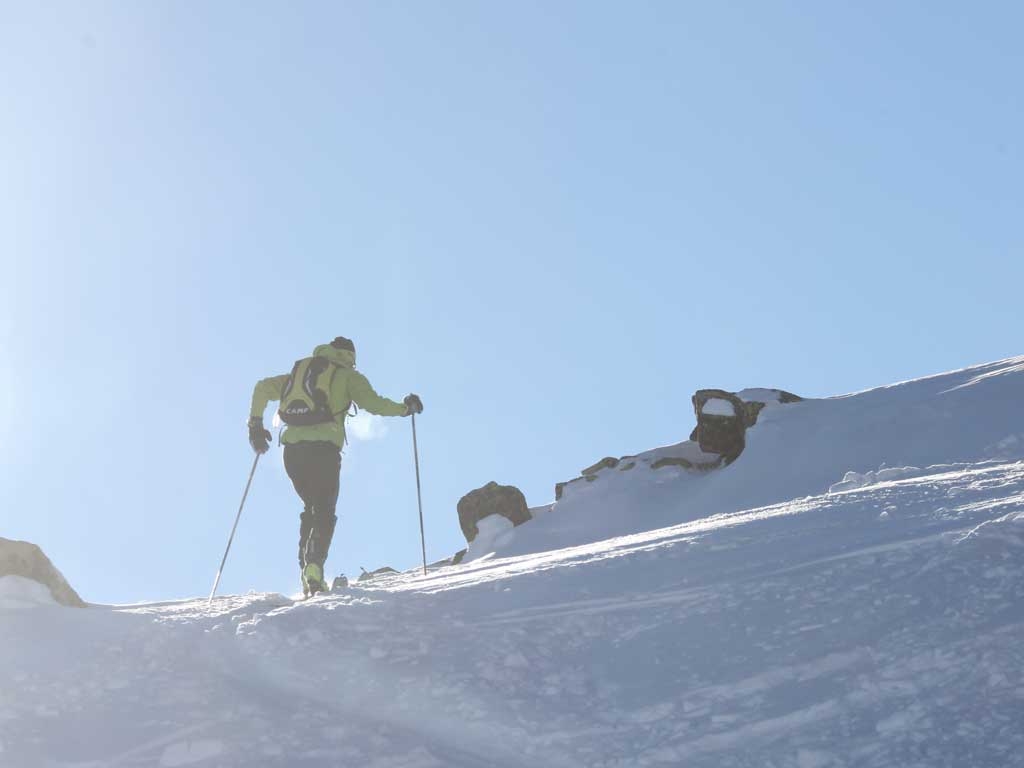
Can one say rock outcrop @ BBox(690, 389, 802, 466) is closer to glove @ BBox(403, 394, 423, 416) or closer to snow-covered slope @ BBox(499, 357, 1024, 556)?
snow-covered slope @ BBox(499, 357, 1024, 556)

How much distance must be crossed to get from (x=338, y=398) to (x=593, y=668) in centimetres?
439

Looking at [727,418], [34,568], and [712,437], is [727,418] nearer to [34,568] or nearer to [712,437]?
[712,437]

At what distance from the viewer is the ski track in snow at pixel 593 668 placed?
13.1 ft

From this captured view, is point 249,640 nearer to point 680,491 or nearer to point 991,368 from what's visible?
point 680,491

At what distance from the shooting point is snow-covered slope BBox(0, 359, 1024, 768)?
400 cm

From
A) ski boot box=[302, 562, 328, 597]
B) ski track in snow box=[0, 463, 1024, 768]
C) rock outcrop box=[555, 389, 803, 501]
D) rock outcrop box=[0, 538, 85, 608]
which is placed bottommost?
ski track in snow box=[0, 463, 1024, 768]

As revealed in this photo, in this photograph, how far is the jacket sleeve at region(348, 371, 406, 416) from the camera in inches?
339

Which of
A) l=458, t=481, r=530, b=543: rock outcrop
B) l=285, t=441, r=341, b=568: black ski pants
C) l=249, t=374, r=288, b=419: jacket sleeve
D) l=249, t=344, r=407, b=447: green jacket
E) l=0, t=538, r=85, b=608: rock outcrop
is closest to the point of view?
l=0, t=538, r=85, b=608: rock outcrop

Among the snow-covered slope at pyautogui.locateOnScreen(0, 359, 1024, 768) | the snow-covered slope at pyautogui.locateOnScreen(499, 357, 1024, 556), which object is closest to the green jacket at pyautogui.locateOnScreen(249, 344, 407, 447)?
the snow-covered slope at pyautogui.locateOnScreen(0, 359, 1024, 768)

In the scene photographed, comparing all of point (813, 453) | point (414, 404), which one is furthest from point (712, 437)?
point (414, 404)

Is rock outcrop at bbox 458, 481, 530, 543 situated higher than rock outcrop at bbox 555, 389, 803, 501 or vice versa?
rock outcrop at bbox 555, 389, 803, 501

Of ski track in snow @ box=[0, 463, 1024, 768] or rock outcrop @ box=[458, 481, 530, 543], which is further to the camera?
rock outcrop @ box=[458, 481, 530, 543]

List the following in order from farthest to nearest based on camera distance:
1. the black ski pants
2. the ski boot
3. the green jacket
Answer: the green jacket
the black ski pants
the ski boot

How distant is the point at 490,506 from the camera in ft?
64.1
